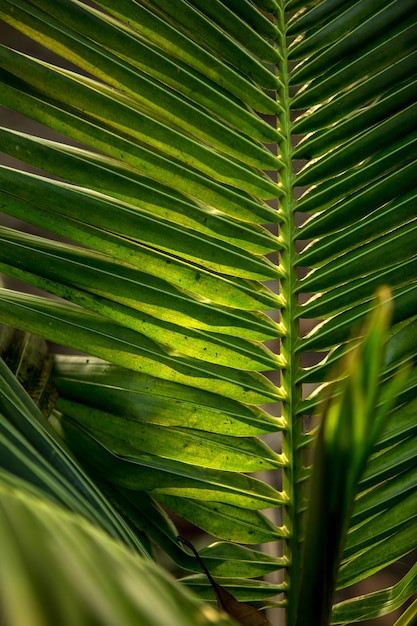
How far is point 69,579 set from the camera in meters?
0.18

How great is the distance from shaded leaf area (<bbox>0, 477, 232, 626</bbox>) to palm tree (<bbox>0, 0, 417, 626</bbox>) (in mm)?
394

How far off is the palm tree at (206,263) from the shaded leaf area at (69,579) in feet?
→ 1.29

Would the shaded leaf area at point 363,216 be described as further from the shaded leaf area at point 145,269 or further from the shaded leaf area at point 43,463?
the shaded leaf area at point 43,463

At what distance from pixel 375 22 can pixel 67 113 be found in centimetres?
44

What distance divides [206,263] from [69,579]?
57 centimetres

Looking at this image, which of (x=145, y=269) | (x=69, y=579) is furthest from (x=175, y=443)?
(x=69, y=579)

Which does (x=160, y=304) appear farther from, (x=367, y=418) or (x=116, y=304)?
(x=367, y=418)

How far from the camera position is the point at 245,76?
2.76 ft

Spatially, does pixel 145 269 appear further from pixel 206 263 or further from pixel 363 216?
pixel 363 216

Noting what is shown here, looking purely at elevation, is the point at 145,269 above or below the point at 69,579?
above

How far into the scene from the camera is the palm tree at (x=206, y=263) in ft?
2.21

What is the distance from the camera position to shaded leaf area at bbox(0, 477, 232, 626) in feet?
0.57

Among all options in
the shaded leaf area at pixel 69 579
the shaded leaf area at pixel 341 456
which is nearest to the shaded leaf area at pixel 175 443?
the shaded leaf area at pixel 341 456

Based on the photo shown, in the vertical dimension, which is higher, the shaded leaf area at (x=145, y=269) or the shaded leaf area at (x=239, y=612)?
the shaded leaf area at (x=145, y=269)
